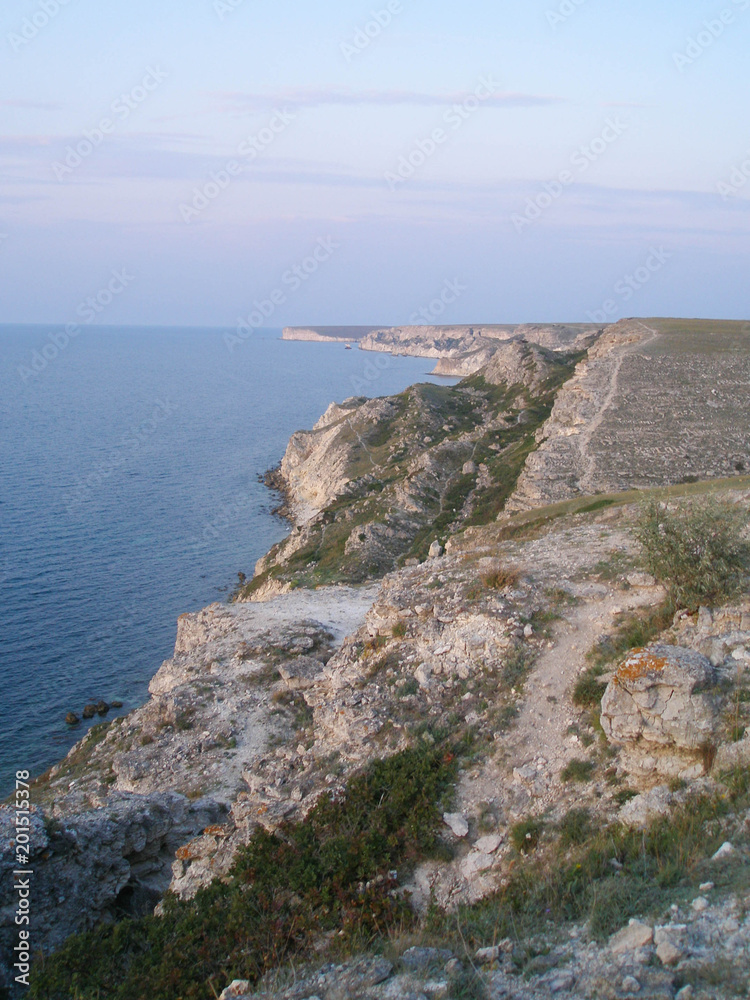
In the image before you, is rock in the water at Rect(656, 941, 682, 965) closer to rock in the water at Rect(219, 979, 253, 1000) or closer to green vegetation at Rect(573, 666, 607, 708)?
rock in the water at Rect(219, 979, 253, 1000)

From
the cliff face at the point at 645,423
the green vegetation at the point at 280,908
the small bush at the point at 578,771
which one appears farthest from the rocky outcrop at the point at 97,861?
the cliff face at the point at 645,423

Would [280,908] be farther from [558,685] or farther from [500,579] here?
[500,579]

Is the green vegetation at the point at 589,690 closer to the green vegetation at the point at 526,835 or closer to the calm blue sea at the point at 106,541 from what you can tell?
the green vegetation at the point at 526,835

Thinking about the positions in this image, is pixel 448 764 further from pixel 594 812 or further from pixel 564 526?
pixel 564 526

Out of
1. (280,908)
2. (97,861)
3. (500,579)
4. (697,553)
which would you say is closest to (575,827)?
(280,908)

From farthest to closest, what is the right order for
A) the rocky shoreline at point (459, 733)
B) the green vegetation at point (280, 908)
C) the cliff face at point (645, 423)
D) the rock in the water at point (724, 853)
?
the cliff face at point (645, 423)
the green vegetation at point (280, 908)
the rock in the water at point (724, 853)
the rocky shoreline at point (459, 733)

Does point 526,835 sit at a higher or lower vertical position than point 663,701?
lower
